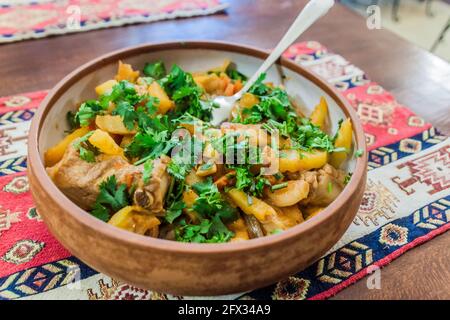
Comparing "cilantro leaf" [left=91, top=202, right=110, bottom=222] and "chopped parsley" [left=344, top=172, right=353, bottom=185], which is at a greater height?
"chopped parsley" [left=344, top=172, right=353, bottom=185]

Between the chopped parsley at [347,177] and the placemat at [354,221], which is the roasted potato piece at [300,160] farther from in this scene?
the placemat at [354,221]

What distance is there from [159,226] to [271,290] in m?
0.34

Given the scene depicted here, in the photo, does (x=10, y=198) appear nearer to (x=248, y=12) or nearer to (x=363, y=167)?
(x=363, y=167)

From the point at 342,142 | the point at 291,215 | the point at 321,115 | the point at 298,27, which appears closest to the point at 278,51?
the point at 298,27

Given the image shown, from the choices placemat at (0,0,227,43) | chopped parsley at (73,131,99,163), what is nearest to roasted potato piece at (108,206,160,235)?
chopped parsley at (73,131,99,163)

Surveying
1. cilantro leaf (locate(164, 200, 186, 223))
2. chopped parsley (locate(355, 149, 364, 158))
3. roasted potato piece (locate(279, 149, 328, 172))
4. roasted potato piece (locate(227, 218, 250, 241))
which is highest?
chopped parsley (locate(355, 149, 364, 158))

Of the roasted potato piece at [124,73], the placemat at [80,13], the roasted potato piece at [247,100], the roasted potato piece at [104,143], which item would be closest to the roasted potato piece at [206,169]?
the roasted potato piece at [104,143]

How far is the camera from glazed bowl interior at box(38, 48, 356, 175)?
138cm

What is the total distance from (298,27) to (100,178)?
90 cm

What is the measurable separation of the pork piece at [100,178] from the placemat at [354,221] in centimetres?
17

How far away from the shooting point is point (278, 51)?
160cm

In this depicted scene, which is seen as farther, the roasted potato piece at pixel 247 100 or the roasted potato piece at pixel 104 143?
the roasted potato piece at pixel 247 100

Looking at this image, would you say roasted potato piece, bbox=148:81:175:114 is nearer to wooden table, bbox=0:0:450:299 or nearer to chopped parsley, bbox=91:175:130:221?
chopped parsley, bbox=91:175:130:221

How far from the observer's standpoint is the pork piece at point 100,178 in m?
1.16
